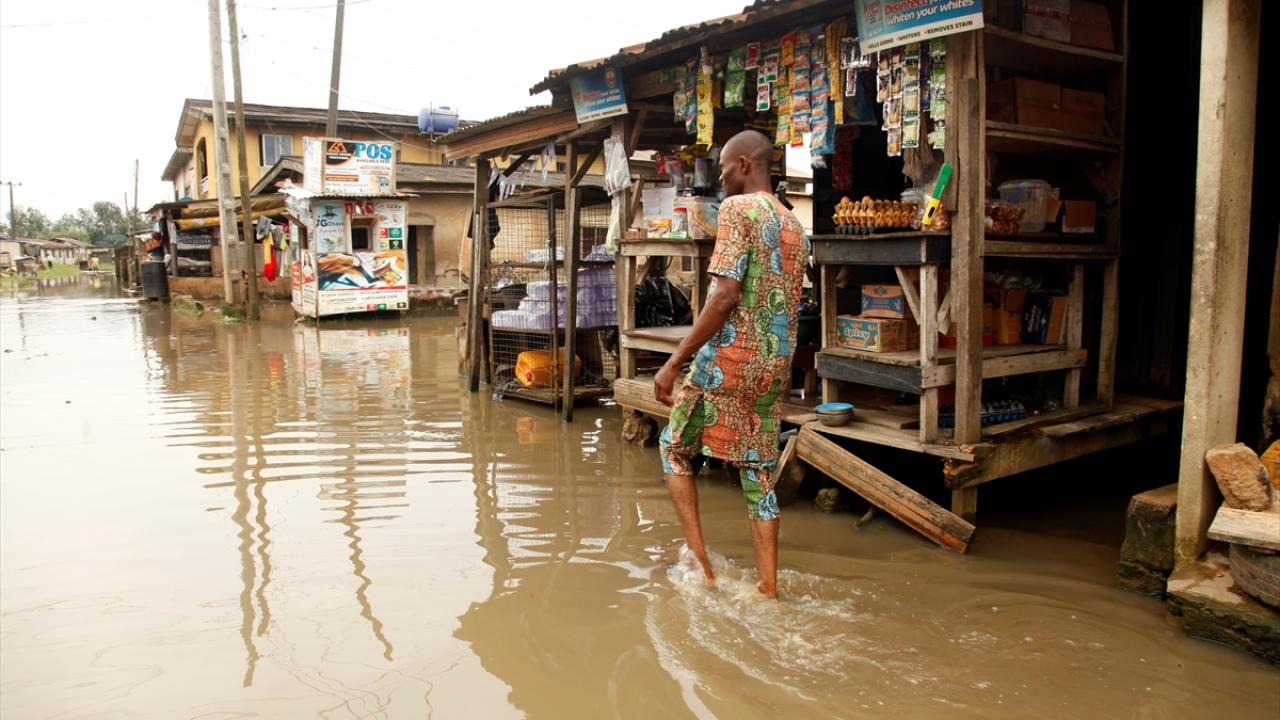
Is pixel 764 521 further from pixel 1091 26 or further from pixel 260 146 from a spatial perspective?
pixel 260 146

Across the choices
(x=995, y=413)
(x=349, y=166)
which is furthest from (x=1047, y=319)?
(x=349, y=166)

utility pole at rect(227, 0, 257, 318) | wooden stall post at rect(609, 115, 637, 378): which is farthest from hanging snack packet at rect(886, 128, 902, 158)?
utility pole at rect(227, 0, 257, 318)

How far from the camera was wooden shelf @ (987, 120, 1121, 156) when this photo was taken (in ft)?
17.4

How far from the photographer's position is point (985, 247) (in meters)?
5.29

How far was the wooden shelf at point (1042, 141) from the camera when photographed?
17.4ft

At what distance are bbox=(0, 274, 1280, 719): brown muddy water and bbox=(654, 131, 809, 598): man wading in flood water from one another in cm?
61

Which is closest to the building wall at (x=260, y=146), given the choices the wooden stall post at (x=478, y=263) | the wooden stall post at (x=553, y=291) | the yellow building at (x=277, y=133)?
the yellow building at (x=277, y=133)

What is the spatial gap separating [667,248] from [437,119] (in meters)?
22.8

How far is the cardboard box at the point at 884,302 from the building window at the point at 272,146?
26.7 meters

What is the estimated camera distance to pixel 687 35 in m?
6.75

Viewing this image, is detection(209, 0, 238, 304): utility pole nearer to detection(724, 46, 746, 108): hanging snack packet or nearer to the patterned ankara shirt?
detection(724, 46, 746, 108): hanging snack packet

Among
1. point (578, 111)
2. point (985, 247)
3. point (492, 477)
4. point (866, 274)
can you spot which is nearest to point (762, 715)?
point (985, 247)

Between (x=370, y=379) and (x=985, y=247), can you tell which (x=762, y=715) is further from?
(x=370, y=379)

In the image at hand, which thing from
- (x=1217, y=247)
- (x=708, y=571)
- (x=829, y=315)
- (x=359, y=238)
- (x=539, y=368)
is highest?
(x=359, y=238)
